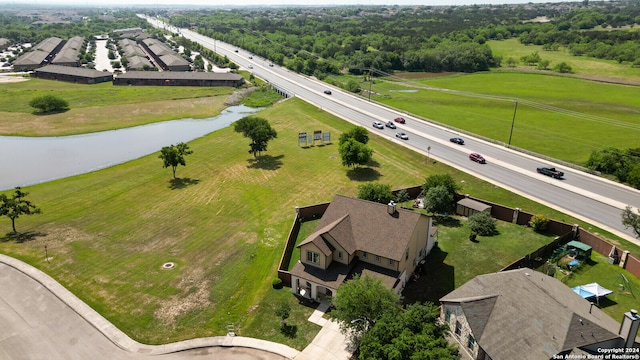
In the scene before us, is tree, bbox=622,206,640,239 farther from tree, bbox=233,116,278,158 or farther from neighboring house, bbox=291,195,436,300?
tree, bbox=233,116,278,158

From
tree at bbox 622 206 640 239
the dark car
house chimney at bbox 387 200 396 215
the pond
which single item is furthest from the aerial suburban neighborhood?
the dark car

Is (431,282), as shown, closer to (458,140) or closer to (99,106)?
(458,140)

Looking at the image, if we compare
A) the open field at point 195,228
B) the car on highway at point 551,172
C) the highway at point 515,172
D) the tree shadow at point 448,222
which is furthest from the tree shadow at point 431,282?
the car on highway at point 551,172

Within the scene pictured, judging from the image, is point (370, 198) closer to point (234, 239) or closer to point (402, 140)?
point (234, 239)

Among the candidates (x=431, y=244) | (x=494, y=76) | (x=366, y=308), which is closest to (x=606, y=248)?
(x=431, y=244)

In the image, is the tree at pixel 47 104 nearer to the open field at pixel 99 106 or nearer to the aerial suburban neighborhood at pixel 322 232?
the aerial suburban neighborhood at pixel 322 232

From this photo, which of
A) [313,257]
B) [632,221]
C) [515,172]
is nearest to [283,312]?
[313,257]

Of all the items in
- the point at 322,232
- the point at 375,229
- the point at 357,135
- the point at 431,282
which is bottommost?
the point at 431,282
